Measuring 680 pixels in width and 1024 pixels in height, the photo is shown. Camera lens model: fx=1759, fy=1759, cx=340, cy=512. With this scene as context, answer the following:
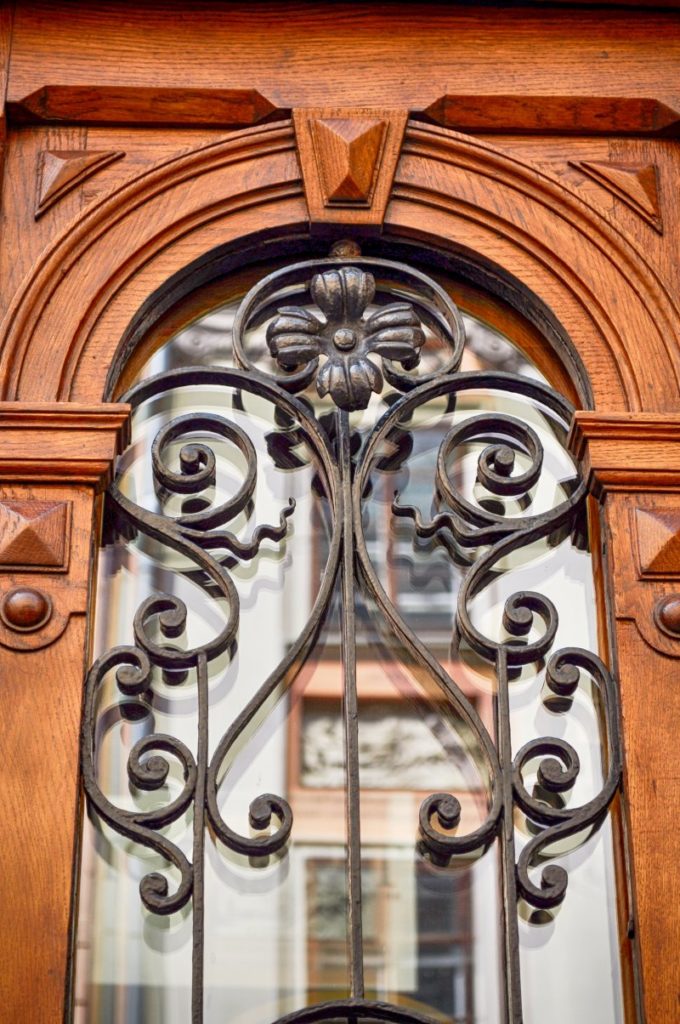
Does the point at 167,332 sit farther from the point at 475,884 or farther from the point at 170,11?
the point at 475,884

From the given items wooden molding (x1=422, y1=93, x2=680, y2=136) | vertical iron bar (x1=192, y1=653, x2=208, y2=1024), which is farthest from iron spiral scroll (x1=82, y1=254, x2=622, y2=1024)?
wooden molding (x1=422, y1=93, x2=680, y2=136)

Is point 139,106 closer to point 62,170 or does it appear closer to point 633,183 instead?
point 62,170

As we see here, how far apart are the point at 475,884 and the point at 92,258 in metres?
1.06

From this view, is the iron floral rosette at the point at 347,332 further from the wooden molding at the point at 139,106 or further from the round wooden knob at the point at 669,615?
the round wooden knob at the point at 669,615

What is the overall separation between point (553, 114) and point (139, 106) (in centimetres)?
64

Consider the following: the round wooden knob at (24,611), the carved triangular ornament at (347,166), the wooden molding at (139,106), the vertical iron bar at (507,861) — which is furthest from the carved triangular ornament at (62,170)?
the vertical iron bar at (507,861)

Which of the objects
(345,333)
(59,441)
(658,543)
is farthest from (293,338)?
(658,543)

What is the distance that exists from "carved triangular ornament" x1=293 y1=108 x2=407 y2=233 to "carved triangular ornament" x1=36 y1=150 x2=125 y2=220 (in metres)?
0.29

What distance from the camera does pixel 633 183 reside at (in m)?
2.69

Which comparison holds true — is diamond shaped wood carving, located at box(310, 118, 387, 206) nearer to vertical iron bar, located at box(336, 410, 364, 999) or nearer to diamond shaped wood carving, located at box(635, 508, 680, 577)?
vertical iron bar, located at box(336, 410, 364, 999)

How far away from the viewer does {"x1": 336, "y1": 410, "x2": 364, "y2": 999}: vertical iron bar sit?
224 cm

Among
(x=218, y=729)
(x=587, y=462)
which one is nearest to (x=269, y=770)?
(x=218, y=729)

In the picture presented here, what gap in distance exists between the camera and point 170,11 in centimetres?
276

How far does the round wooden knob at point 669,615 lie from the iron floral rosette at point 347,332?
50cm
